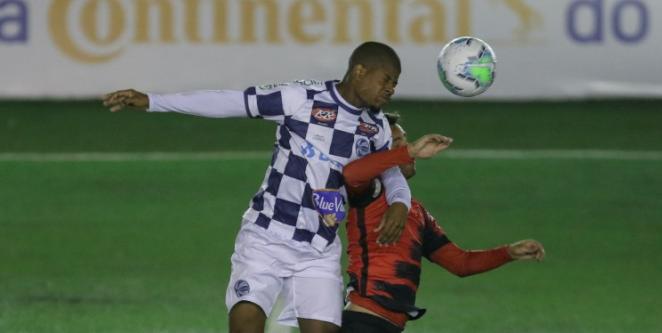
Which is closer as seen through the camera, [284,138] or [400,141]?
[284,138]

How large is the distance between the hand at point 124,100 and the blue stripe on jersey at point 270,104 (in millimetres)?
473

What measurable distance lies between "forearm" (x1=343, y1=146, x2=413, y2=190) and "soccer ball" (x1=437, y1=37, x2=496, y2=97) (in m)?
0.63

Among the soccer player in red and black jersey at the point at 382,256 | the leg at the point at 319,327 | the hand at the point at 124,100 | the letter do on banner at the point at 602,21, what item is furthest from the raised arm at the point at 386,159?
the letter do on banner at the point at 602,21

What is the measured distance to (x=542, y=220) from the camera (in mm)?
12117

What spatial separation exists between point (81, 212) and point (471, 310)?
4083mm

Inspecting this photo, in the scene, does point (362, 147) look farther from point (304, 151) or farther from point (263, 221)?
point (263, 221)

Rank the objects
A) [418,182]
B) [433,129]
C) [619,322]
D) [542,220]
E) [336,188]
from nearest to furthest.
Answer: [336,188] → [619,322] → [542,220] → [418,182] → [433,129]

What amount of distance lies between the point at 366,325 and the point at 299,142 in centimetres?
80

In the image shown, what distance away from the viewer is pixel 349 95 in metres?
6.52

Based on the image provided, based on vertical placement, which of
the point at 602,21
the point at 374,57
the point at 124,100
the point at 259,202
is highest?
the point at 374,57

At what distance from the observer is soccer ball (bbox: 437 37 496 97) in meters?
6.82

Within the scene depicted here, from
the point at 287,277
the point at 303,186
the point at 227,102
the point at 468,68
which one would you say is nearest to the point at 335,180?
the point at 303,186

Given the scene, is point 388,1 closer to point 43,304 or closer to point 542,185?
point 542,185

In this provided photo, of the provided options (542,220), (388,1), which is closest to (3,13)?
(388,1)
